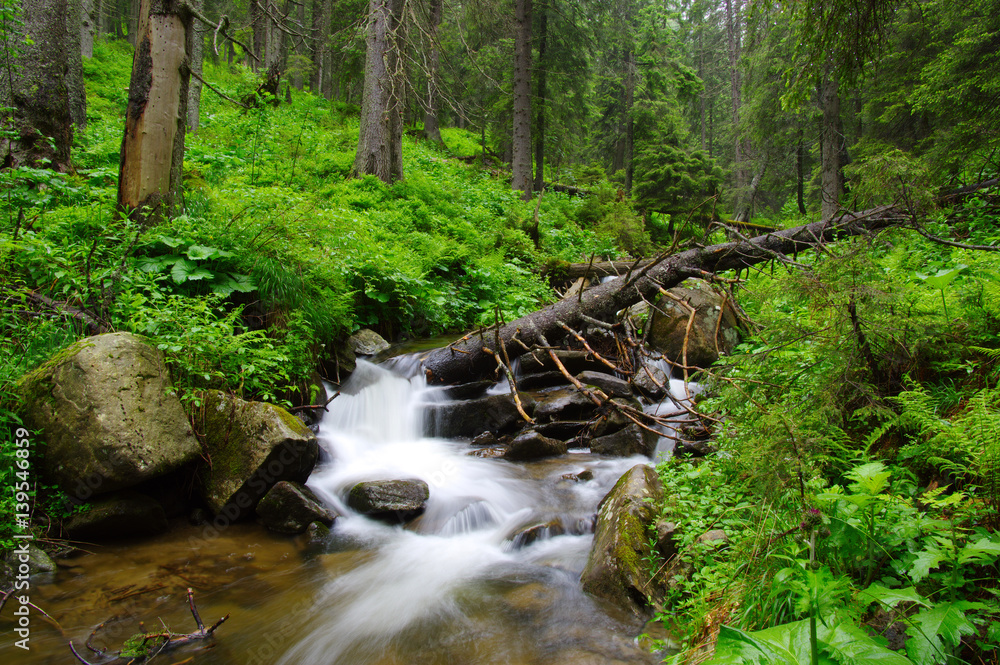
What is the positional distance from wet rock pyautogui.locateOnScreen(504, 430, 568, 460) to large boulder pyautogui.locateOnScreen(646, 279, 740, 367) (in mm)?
2791

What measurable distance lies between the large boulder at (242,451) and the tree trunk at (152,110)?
2.70 m

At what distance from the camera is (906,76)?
1035 centimetres

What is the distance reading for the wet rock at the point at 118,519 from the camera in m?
3.93

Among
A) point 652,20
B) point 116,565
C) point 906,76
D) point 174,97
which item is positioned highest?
point 652,20

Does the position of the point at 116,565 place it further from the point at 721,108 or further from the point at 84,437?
the point at 721,108

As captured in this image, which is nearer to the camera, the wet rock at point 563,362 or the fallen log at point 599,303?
the fallen log at point 599,303

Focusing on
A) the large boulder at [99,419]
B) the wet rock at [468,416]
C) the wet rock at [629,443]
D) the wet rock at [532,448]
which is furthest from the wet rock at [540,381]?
the large boulder at [99,419]

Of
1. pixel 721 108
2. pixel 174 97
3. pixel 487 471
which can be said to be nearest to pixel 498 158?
pixel 174 97

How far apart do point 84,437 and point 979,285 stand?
6375mm

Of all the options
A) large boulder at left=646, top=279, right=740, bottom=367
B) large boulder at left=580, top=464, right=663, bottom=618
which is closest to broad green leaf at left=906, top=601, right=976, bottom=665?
large boulder at left=580, top=464, right=663, bottom=618

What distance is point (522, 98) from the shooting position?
52.7 ft

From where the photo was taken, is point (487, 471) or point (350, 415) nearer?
point (487, 471)

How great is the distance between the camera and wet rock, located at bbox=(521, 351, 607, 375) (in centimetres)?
766

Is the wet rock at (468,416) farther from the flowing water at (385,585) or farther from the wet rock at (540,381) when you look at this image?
the flowing water at (385,585)
